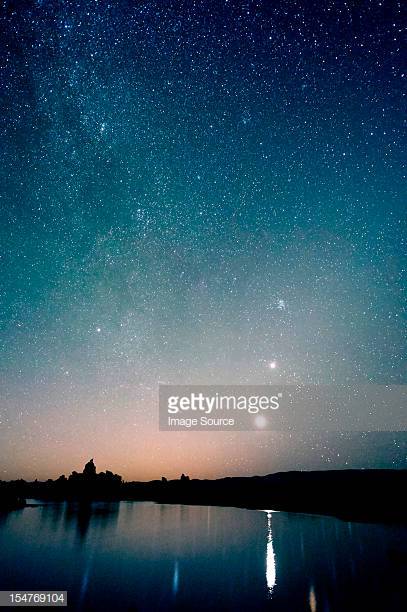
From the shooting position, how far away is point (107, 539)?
159 ft

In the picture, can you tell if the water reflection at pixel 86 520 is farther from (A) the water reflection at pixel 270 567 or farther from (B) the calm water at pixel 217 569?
(A) the water reflection at pixel 270 567

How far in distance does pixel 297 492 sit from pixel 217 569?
11205 cm

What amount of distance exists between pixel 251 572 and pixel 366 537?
85.5 ft

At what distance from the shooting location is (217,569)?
29.2 metres

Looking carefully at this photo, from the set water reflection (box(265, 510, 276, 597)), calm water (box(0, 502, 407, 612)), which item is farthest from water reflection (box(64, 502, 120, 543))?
water reflection (box(265, 510, 276, 597))

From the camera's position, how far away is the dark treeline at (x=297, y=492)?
8406 centimetres

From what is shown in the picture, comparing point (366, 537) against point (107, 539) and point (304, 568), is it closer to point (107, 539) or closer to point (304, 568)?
point (304, 568)

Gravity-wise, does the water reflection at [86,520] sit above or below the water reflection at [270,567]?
below

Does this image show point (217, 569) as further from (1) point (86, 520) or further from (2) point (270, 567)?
(1) point (86, 520)

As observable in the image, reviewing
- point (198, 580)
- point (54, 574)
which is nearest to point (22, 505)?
point (54, 574)

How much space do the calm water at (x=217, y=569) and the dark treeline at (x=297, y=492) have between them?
35.2 meters

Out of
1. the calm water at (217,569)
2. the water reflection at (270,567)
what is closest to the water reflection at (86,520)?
the calm water at (217,569)

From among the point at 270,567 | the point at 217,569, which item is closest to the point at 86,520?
the point at 217,569

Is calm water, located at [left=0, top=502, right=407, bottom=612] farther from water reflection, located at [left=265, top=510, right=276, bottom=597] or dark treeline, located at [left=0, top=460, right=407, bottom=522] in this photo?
dark treeline, located at [left=0, top=460, right=407, bottom=522]
